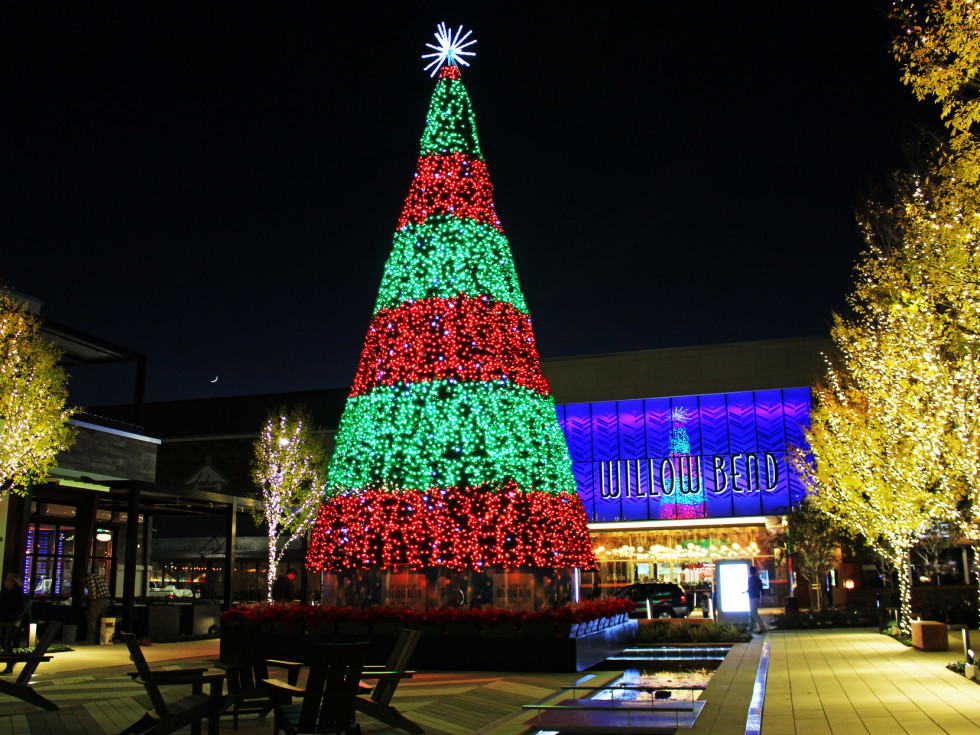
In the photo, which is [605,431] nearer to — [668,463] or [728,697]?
Result: [668,463]

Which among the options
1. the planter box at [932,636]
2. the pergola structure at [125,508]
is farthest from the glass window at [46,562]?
the planter box at [932,636]

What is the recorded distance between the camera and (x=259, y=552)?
3934cm

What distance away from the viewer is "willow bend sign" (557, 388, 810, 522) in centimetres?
A: 3800

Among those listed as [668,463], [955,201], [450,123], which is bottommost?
[668,463]

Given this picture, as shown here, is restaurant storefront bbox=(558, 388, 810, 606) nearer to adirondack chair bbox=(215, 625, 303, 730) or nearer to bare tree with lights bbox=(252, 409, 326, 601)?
bare tree with lights bbox=(252, 409, 326, 601)

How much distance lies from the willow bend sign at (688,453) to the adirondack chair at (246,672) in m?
31.2

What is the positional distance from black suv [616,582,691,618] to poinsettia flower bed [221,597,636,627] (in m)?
15.9

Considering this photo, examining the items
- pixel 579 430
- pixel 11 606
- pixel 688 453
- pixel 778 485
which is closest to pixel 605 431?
pixel 579 430

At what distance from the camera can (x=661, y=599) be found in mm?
31516

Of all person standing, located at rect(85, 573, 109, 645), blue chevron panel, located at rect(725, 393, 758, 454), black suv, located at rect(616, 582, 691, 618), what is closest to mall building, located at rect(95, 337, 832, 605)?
blue chevron panel, located at rect(725, 393, 758, 454)

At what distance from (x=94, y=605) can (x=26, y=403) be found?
5446mm

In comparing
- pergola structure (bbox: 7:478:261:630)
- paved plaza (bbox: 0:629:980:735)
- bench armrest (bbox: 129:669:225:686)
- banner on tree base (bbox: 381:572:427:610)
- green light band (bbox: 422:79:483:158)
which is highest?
green light band (bbox: 422:79:483:158)

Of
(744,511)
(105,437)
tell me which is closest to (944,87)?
(105,437)

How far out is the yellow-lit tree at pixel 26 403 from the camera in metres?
17.6
